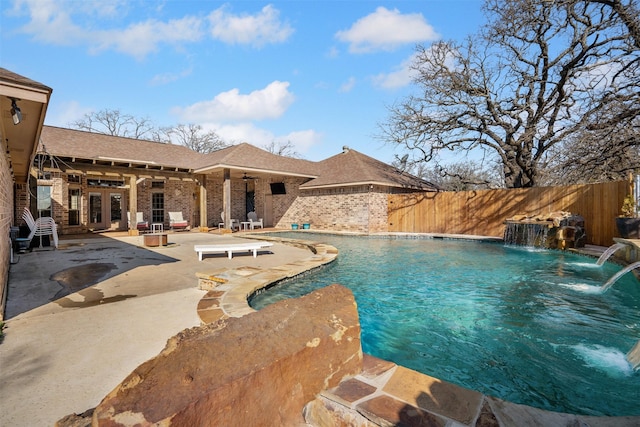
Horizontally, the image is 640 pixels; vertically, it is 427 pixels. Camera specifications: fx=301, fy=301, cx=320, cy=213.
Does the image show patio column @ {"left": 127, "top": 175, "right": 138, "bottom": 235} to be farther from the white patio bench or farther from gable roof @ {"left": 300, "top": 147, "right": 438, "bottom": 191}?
gable roof @ {"left": 300, "top": 147, "right": 438, "bottom": 191}

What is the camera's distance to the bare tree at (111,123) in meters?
32.4

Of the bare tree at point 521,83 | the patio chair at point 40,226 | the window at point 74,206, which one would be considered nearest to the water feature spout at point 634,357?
the bare tree at point 521,83

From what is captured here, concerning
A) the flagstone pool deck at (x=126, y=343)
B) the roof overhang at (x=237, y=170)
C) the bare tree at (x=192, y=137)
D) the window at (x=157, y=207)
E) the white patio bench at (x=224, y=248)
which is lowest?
the flagstone pool deck at (x=126, y=343)

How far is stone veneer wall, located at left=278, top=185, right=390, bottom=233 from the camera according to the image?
15938 millimetres

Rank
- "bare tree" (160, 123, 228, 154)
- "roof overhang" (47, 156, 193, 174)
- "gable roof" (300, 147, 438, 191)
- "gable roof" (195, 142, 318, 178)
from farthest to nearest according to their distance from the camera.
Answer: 1. "bare tree" (160, 123, 228, 154)
2. "gable roof" (300, 147, 438, 191)
3. "gable roof" (195, 142, 318, 178)
4. "roof overhang" (47, 156, 193, 174)

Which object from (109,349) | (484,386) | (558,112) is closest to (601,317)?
(484,386)

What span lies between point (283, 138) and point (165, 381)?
1800 inches

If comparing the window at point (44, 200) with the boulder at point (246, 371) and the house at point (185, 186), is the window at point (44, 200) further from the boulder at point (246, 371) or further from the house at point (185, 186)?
the boulder at point (246, 371)

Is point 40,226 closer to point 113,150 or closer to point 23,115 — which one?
point 23,115

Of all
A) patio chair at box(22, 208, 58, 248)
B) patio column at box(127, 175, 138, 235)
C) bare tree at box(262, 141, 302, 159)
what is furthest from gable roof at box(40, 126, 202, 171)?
bare tree at box(262, 141, 302, 159)

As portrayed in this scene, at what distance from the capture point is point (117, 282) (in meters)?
5.22

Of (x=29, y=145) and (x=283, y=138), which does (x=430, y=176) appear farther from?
(x=29, y=145)

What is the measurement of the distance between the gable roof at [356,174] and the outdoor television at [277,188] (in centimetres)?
170

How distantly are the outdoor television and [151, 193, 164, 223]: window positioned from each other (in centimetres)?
666
